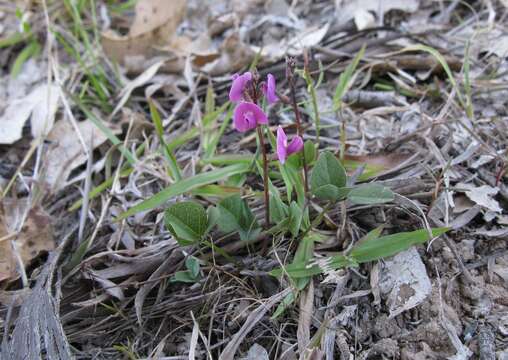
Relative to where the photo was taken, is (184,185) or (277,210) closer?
(277,210)

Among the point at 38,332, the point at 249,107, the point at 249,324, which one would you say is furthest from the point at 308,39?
the point at 38,332

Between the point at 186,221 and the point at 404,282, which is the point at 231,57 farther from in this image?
the point at 404,282

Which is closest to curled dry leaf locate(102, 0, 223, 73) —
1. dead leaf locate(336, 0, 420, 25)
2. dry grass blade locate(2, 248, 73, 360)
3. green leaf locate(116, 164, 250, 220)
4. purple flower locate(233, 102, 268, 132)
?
dead leaf locate(336, 0, 420, 25)

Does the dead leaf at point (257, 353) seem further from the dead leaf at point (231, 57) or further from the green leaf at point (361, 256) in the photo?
the dead leaf at point (231, 57)

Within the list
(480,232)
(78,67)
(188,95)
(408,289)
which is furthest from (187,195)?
(78,67)

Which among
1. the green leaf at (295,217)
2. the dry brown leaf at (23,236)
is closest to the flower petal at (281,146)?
the green leaf at (295,217)

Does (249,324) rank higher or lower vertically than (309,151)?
lower
